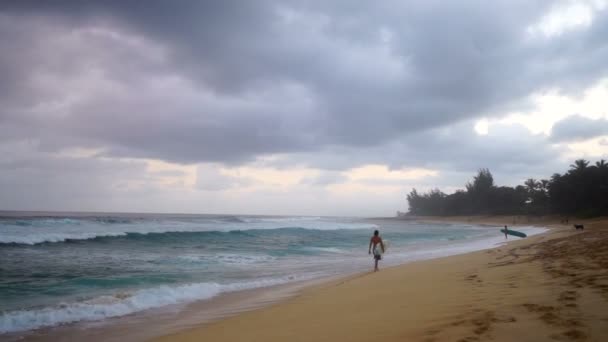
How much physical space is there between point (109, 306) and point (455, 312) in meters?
7.49

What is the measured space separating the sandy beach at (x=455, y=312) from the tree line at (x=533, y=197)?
194 feet

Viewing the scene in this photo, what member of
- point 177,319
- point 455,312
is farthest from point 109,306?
point 455,312

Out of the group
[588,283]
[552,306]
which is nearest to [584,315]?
[552,306]

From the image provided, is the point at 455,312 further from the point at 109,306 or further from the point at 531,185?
the point at 531,185

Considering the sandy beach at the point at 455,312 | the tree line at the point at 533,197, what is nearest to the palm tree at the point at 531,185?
the tree line at the point at 533,197

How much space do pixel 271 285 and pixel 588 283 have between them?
8.12 metres

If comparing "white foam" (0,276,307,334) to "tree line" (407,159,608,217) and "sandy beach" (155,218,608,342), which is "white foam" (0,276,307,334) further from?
"tree line" (407,159,608,217)

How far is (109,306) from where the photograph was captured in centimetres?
823

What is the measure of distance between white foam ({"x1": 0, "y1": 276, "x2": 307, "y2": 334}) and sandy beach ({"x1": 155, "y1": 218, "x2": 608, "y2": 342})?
285cm

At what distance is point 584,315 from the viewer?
390 cm

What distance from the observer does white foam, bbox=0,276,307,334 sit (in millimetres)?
7348

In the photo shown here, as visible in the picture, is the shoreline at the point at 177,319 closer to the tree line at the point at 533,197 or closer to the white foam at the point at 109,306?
the white foam at the point at 109,306

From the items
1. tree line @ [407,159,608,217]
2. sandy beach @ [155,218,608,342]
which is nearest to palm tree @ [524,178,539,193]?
tree line @ [407,159,608,217]

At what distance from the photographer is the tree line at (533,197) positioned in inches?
2142
